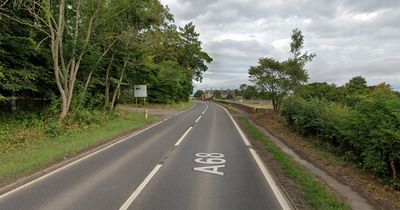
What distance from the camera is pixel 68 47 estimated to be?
10812 mm

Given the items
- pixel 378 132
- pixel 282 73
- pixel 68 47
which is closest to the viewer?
pixel 378 132

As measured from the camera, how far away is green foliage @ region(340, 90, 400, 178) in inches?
192

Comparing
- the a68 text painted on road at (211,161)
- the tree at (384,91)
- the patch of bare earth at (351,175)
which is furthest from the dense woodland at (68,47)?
the tree at (384,91)

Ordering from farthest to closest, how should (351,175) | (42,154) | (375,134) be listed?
(42,154) < (351,175) < (375,134)

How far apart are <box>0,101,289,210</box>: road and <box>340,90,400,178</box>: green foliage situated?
9.53ft

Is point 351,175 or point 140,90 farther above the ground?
point 140,90

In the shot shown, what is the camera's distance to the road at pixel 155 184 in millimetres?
3840

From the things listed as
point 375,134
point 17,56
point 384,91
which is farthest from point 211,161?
point 384,91

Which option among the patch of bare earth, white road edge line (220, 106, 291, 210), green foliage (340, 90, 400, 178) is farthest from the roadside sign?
green foliage (340, 90, 400, 178)

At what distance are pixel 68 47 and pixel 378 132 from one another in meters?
13.9

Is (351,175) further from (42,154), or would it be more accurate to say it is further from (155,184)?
(42,154)

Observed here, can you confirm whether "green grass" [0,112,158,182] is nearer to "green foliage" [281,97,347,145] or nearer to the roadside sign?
the roadside sign

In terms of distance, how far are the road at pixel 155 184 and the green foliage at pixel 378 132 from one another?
2.91m

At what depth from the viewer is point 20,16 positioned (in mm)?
9969
